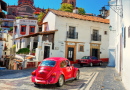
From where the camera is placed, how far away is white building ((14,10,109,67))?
20672mm

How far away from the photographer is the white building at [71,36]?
20672 millimetres

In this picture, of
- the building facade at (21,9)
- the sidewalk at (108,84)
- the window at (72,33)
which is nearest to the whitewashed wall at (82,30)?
the window at (72,33)

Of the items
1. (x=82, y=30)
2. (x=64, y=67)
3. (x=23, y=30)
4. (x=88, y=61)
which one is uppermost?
(x=23, y=30)

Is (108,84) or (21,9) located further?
(21,9)

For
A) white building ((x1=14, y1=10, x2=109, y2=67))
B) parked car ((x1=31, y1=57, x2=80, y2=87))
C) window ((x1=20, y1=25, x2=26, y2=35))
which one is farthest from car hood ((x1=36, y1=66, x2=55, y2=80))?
window ((x1=20, y1=25, x2=26, y2=35))

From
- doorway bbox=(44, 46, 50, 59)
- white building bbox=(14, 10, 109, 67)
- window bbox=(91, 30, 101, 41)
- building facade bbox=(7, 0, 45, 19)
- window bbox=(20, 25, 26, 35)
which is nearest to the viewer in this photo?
doorway bbox=(44, 46, 50, 59)

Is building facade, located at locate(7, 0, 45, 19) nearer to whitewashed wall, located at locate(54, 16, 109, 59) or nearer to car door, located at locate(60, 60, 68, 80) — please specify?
whitewashed wall, located at locate(54, 16, 109, 59)

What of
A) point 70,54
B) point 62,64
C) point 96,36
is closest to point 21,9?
point 96,36

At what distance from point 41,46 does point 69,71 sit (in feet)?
33.1

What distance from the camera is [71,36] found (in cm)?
2262

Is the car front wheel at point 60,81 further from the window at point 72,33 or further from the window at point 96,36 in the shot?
the window at point 96,36

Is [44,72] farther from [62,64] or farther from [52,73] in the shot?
[62,64]

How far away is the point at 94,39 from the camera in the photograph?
80.9 ft

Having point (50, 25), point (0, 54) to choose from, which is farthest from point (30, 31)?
point (50, 25)
